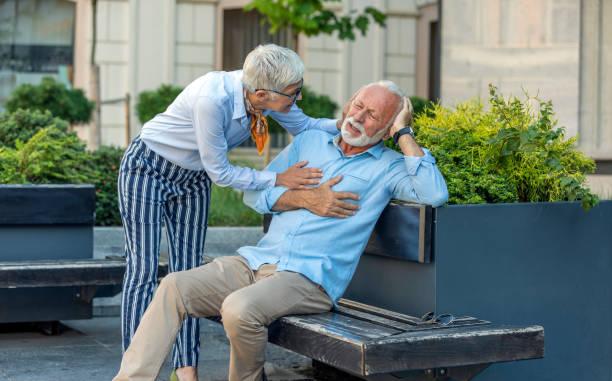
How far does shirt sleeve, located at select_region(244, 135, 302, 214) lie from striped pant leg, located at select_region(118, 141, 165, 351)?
44 centimetres

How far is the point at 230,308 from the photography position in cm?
382

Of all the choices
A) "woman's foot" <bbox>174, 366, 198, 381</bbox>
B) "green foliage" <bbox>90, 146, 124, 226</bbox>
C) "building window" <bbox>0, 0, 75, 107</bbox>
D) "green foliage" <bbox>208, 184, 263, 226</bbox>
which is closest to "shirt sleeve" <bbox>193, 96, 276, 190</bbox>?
"woman's foot" <bbox>174, 366, 198, 381</bbox>

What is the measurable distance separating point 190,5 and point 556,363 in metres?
12.9

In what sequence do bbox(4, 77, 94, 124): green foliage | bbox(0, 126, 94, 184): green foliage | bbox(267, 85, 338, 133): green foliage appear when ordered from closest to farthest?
bbox(0, 126, 94, 184): green foliage < bbox(4, 77, 94, 124): green foliage < bbox(267, 85, 338, 133): green foliage

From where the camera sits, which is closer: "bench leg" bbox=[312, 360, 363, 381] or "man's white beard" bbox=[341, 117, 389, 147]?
"man's white beard" bbox=[341, 117, 389, 147]

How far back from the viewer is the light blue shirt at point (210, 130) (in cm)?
412

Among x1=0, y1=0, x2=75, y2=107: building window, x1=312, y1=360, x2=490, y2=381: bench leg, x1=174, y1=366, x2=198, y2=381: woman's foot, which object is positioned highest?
x1=0, y1=0, x2=75, y2=107: building window

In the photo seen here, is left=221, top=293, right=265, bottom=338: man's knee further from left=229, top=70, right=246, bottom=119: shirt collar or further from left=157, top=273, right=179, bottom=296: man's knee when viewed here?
left=229, top=70, right=246, bottom=119: shirt collar

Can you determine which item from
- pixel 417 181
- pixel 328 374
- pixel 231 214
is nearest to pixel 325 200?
pixel 417 181

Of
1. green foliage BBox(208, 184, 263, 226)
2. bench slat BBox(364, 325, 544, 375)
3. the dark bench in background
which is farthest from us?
green foliage BBox(208, 184, 263, 226)

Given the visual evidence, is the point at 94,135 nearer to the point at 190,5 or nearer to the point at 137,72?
the point at 137,72

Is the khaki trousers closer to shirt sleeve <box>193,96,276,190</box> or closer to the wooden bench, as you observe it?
the wooden bench

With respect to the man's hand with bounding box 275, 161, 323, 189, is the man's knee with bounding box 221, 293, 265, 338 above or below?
below

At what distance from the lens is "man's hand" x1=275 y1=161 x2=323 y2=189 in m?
4.27
